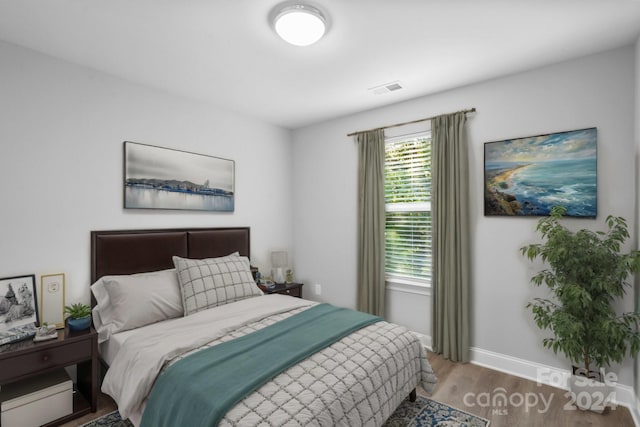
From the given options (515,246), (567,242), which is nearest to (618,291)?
(567,242)

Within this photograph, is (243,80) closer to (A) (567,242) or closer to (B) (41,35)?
(B) (41,35)

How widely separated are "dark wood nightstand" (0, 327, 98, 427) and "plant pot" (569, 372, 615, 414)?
349 centimetres

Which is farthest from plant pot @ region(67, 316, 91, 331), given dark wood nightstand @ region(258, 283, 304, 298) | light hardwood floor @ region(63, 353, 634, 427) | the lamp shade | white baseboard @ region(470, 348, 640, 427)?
white baseboard @ region(470, 348, 640, 427)

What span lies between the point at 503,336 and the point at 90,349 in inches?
133

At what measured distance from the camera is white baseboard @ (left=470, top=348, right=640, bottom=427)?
2320 mm

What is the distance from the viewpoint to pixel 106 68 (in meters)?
2.70

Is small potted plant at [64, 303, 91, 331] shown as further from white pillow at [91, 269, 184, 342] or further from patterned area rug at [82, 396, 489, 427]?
patterned area rug at [82, 396, 489, 427]

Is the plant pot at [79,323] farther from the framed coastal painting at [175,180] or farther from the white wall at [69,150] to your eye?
the framed coastal painting at [175,180]

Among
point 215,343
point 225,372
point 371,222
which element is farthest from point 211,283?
point 371,222

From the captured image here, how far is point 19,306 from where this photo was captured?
2.25 metres

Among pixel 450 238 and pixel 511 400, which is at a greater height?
pixel 450 238

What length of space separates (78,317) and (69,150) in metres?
1.34

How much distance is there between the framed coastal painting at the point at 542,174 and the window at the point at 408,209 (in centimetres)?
64

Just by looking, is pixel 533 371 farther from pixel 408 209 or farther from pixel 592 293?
pixel 408 209
